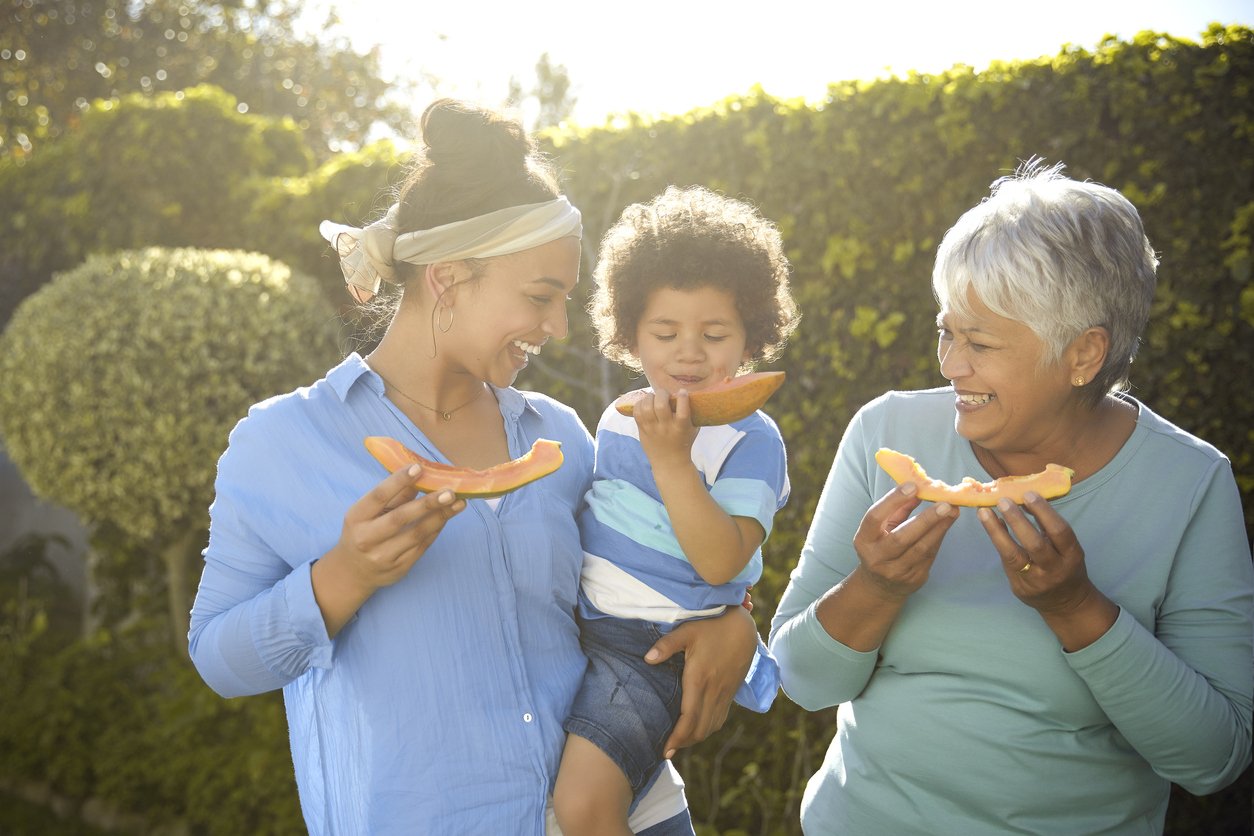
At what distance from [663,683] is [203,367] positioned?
4490 millimetres

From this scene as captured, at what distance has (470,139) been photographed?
2.55 metres

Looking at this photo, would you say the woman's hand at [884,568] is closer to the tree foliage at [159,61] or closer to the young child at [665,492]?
the young child at [665,492]

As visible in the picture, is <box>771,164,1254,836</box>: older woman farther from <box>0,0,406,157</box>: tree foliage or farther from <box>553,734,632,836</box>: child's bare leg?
<box>0,0,406,157</box>: tree foliage

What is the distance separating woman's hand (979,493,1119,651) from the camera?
216 cm

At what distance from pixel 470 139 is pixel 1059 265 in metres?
1.34

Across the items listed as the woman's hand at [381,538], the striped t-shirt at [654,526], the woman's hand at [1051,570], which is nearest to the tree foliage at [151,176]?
the striped t-shirt at [654,526]

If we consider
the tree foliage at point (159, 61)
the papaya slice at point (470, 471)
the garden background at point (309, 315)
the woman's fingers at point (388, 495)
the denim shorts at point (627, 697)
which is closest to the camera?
the woman's fingers at point (388, 495)

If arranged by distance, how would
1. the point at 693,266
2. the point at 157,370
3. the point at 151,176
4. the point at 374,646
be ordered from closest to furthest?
1. the point at 374,646
2. the point at 693,266
3. the point at 157,370
4. the point at 151,176

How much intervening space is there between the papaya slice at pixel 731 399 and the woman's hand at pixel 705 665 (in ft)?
1.63

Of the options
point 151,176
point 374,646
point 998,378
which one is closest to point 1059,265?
point 998,378

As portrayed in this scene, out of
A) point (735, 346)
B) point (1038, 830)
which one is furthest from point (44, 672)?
point (1038, 830)

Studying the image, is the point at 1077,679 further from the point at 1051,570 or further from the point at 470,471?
the point at 470,471

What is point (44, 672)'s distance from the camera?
7398mm

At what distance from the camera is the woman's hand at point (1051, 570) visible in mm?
2160
